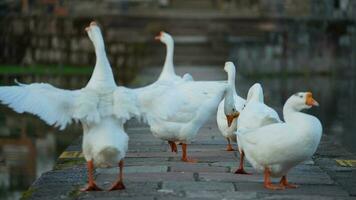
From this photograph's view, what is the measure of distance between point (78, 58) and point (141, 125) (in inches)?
801

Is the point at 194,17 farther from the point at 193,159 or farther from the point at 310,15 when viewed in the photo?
the point at 193,159

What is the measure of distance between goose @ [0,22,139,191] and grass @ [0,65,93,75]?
23.2 m

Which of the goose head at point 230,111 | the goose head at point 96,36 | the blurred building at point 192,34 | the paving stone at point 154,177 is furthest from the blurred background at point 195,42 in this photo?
the goose head at point 96,36

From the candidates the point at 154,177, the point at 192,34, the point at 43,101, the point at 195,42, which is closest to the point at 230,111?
the point at 154,177

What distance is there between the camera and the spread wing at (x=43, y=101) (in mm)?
8961

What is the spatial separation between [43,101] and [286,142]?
222 centimetres

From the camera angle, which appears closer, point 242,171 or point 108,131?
point 108,131

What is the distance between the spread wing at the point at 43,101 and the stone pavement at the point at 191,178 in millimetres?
741

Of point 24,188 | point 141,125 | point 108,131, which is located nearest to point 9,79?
point 141,125

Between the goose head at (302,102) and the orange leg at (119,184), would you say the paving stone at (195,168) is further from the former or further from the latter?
the goose head at (302,102)

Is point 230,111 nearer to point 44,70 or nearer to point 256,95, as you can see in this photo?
point 256,95

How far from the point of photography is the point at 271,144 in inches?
355

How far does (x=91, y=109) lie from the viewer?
9.01 metres

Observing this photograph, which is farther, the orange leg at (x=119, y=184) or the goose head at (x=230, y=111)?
the goose head at (x=230, y=111)
